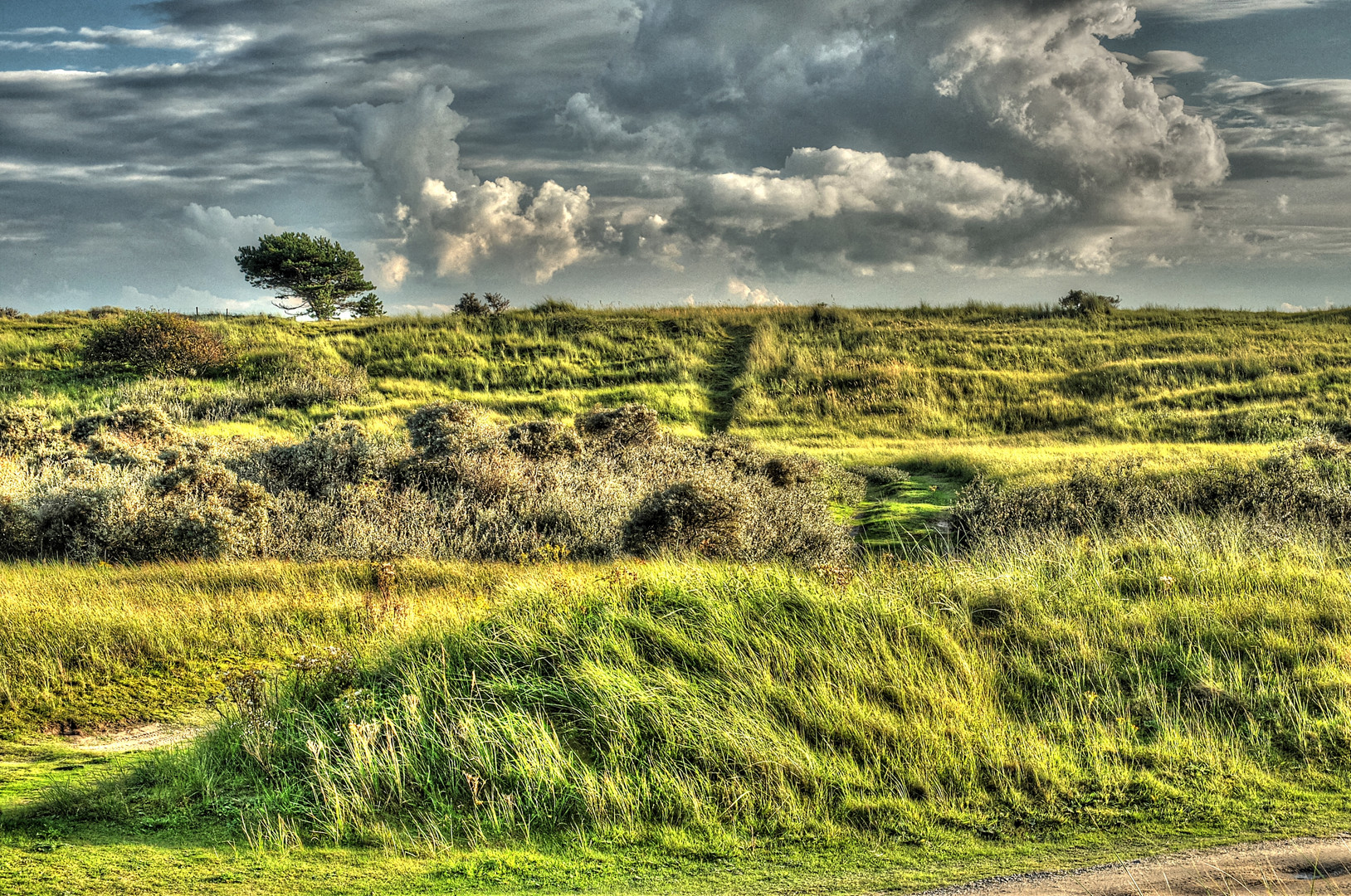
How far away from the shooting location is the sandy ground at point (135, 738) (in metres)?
6.36

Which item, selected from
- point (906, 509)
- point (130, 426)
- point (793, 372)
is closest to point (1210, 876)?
point (906, 509)

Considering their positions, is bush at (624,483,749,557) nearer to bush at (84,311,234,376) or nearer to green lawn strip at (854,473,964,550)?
green lawn strip at (854,473,964,550)

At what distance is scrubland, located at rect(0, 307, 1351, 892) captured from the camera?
4730mm

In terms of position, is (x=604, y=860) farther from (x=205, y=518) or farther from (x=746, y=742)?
(x=205, y=518)

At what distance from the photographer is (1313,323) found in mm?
37500

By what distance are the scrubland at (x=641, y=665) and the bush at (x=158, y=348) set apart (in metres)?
12.1

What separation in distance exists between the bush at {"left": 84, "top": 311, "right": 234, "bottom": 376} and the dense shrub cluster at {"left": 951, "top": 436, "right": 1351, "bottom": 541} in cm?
2522

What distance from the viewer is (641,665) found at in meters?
6.20

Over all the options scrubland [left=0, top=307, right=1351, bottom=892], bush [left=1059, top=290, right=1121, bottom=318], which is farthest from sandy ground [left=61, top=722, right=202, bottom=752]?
bush [left=1059, top=290, right=1121, bottom=318]

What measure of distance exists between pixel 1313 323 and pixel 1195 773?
40821mm

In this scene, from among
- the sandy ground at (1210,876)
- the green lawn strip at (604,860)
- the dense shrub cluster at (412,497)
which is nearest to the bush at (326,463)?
the dense shrub cluster at (412,497)

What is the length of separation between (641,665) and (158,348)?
92.3ft

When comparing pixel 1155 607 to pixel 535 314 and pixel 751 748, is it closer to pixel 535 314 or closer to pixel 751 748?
pixel 751 748

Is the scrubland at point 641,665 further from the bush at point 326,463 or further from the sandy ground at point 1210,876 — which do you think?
the sandy ground at point 1210,876
